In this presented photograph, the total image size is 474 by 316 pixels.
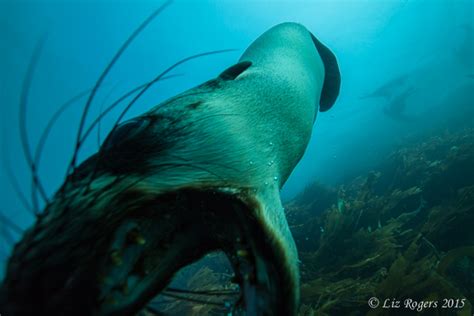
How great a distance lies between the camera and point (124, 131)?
1.35 meters

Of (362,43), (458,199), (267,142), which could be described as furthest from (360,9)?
(267,142)

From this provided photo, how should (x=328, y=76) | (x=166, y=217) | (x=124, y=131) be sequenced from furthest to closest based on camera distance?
1. (x=328, y=76)
2. (x=124, y=131)
3. (x=166, y=217)

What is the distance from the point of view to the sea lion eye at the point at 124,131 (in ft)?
4.25

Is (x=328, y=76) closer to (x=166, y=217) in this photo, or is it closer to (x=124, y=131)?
(x=124, y=131)

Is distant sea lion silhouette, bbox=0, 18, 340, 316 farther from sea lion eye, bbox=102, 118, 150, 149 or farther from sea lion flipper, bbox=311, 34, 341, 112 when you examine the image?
sea lion flipper, bbox=311, 34, 341, 112

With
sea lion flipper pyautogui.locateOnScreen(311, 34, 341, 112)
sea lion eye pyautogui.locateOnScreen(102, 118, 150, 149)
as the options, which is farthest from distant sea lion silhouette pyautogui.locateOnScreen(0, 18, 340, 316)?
sea lion flipper pyautogui.locateOnScreen(311, 34, 341, 112)

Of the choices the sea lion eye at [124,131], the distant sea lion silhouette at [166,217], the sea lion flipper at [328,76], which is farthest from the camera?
the sea lion flipper at [328,76]

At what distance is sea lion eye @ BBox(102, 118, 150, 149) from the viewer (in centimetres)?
129

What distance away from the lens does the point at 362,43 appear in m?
66.8

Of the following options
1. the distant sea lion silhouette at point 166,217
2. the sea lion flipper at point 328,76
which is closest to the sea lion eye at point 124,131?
the distant sea lion silhouette at point 166,217

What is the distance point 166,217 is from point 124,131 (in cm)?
45

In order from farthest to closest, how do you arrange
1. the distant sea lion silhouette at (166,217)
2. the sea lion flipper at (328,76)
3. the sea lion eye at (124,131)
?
1. the sea lion flipper at (328,76)
2. the sea lion eye at (124,131)
3. the distant sea lion silhouette at (166,217)

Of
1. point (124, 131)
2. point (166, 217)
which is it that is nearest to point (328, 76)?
point (124, 131)

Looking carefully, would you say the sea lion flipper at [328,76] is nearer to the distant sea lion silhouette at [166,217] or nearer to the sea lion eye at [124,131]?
the distant sea lion silhouette at [166,217]
